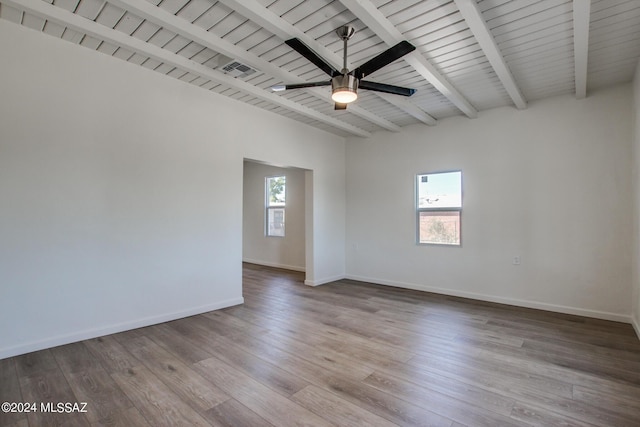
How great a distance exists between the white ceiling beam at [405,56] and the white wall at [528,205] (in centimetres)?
77

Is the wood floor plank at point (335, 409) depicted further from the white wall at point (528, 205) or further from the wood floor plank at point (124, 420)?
the white wall at point (528, 205)

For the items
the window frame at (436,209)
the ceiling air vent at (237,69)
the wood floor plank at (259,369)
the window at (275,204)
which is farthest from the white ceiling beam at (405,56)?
the window at (275,204)

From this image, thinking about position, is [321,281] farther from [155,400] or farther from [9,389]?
[9,389]

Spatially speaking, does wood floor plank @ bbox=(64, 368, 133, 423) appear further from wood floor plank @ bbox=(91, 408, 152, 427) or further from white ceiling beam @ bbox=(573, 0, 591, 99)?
white ceiling beam @ bbox=(573, 0, 591, 99)

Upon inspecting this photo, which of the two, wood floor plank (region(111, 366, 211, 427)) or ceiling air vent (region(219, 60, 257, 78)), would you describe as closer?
wood floor plank (region(111, 366, 211, 427))

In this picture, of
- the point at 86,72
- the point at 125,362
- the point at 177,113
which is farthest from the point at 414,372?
the point at 86,72

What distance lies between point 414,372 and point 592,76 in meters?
3.92

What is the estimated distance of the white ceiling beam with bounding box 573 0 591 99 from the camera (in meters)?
2.44

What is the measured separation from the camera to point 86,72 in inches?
128

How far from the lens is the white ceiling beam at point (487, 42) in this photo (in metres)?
2.49

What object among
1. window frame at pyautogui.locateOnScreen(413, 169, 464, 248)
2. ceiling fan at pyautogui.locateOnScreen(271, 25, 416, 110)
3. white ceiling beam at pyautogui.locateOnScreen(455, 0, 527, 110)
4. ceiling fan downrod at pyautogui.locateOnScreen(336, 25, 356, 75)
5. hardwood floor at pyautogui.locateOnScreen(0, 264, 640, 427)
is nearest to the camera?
hardwood floor at pyautogui.locateOnScreen(0, 264, 640, 427)

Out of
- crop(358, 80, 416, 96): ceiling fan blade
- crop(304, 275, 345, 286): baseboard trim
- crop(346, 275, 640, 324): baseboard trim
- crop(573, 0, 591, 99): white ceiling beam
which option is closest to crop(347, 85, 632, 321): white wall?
crop(346, 275, 640, 324): baseboard trim

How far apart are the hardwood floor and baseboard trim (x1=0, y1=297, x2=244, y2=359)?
0.09 m

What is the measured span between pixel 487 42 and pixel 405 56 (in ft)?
2.38
